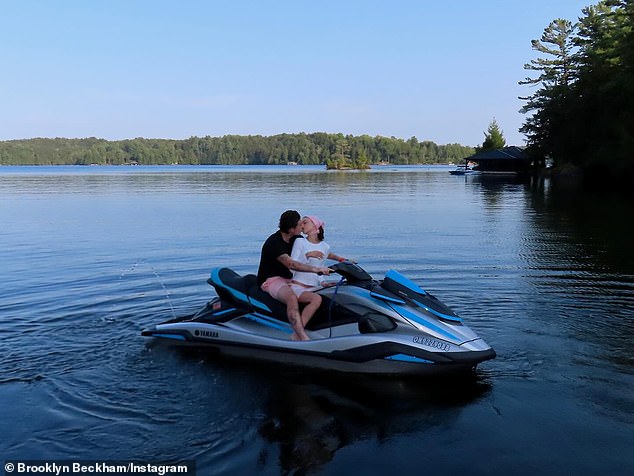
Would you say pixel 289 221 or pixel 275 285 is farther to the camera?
pixel 275 285

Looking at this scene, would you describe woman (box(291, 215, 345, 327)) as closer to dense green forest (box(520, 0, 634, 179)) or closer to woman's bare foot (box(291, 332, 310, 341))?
woman's bare foot (box(291, 332, 310, 341))

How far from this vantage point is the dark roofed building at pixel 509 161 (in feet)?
249

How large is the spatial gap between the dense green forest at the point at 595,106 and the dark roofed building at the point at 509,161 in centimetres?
495

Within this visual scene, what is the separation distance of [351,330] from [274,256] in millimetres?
1247

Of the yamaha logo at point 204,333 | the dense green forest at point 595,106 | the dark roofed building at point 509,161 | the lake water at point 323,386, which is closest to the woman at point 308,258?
the lake water at point 323,386

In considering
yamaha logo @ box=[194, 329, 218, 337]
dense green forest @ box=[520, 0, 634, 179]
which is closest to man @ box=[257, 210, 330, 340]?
yamaha logo @ box=[194, 329, 218, 337]

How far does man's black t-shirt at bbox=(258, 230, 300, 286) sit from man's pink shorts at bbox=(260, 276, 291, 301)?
7 cm

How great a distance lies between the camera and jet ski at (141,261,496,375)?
659cm

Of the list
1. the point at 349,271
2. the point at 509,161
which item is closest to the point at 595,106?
the point at 509,161

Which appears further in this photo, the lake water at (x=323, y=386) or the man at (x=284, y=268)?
the man at (x=284, y=268)

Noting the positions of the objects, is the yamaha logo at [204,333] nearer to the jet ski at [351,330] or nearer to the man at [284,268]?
the jet ski at [351,330]

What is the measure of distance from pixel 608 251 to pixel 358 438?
485 inches

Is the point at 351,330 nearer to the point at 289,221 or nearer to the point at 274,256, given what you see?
the point at 274,256

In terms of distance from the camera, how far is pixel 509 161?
77125 millimetres
